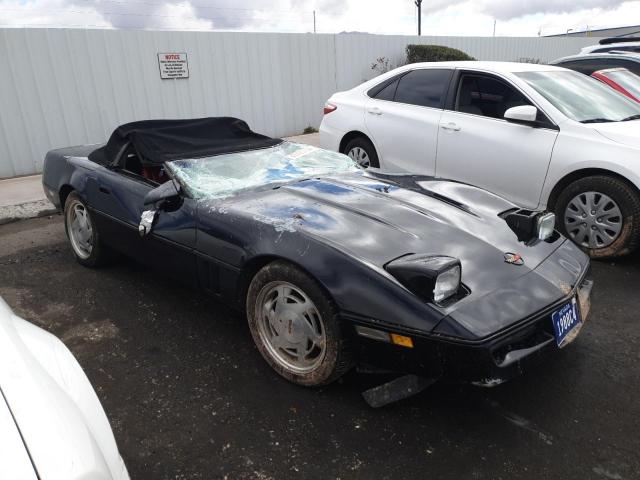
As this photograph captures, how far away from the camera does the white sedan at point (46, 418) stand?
3.78 feet

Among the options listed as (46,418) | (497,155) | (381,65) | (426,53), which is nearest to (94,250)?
(46,418)

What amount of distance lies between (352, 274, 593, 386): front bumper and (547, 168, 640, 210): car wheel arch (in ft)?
7.56

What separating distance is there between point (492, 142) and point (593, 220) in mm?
1123

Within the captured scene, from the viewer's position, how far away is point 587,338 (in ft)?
10.5

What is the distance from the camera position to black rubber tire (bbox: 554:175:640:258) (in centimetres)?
411

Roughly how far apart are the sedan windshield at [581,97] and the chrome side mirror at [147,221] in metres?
3.55

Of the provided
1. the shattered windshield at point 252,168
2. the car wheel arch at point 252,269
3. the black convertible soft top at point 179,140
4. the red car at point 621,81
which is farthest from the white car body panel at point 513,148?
the car wheel arch at point 252,269

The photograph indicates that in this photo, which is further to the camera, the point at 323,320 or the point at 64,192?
the point at 64,192

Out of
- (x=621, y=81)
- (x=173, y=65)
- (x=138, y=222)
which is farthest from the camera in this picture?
(x=173, y=65)

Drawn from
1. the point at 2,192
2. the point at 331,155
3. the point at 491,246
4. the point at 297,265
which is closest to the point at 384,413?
the point at 297,265

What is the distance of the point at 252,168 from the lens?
3602 mm

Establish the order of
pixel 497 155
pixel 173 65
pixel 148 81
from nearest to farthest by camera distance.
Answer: pixel 497 155 < pixel 148 81 < pixel 173 65

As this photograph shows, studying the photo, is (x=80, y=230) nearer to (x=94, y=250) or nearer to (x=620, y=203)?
(x=94, y=250)

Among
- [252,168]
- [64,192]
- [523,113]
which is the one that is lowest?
[64,192]
